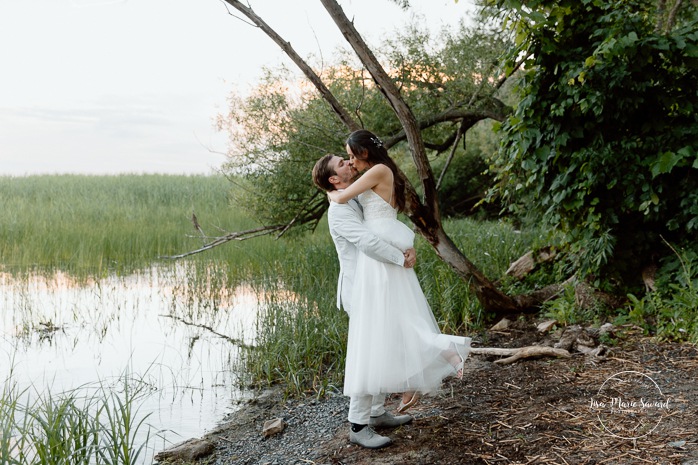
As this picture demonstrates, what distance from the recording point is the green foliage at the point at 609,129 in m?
5.72

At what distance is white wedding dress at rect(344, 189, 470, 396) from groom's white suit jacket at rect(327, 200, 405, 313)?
86 mm

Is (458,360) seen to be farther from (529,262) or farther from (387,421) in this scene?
(529,262)

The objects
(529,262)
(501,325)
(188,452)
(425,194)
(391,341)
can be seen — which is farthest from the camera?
(529,262)

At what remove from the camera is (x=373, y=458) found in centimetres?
388

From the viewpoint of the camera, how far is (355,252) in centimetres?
429

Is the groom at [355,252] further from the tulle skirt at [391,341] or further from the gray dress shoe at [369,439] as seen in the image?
the tulle skirt at [391,341]

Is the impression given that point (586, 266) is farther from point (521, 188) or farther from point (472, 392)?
point (472, 392)

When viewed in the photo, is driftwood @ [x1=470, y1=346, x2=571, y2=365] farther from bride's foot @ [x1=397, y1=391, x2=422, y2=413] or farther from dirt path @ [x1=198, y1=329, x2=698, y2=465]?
bride's foot @ [x1=397, y1=391, x2=422, y2=413]

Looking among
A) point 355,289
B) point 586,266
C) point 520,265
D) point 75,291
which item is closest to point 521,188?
point 586,266

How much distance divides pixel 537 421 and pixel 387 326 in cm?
116

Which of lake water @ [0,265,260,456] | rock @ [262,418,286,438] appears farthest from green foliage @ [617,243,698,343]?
lake water @ [0,265,260,456]

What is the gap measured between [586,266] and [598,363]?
4.38 ft

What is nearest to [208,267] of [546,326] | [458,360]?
[546,326]

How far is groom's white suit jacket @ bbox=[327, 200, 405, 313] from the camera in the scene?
4.03 m
